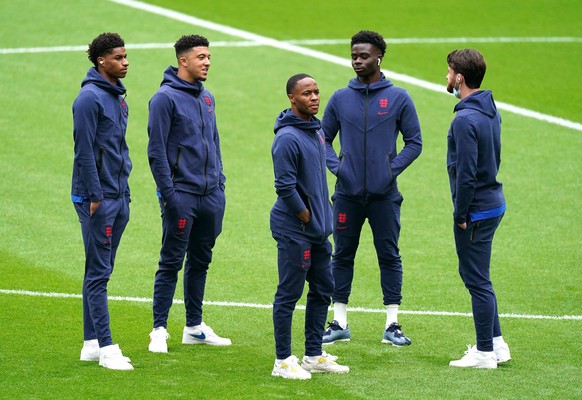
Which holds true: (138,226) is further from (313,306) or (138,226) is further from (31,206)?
(313,306)

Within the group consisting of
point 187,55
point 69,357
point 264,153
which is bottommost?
point 69,357

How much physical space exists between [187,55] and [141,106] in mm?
8977

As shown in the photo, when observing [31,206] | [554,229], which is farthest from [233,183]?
[554,229]

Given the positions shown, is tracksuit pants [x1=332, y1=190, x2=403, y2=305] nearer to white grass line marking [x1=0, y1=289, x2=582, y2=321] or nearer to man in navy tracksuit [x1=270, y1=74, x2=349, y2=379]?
white grass line marking [x1=0, y1=289, x2=582, y2=321]

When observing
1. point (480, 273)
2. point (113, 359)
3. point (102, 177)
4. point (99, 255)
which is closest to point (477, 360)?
point (480, 273)

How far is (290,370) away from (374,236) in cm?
182

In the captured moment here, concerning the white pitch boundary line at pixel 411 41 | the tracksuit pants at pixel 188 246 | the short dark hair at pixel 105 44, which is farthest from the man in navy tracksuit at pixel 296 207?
the white pitch boundary line at pixel 411 41

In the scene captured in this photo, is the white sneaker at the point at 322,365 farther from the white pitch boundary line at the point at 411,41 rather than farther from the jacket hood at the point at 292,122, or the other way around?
the white pitch boundary line at the point at 411,41

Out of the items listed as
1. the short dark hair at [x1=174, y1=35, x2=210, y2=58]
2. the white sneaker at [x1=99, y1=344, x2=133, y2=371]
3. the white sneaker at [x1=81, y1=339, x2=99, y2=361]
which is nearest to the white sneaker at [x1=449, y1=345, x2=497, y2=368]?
the white sneaker at [x1=99, y1=344, x2=133, y2=371]

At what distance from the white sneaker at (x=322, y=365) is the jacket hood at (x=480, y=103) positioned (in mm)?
2188

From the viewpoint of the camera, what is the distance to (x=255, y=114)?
1792cm

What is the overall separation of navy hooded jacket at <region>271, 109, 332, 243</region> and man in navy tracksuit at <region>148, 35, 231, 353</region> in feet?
2.99

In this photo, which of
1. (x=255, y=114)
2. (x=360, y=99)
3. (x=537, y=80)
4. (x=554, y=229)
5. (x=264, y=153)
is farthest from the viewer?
(x=537, y=80)

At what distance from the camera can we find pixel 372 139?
9.53 m
